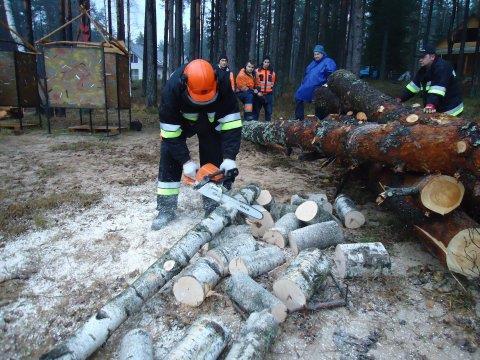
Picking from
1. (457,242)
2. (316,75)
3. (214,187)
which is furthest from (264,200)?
(316,75)

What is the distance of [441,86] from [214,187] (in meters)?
4.03

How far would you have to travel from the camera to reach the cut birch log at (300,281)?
2588 millimetres

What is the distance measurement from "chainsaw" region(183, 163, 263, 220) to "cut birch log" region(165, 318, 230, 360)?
1.27 meters

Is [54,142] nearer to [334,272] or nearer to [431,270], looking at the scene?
[334,272]

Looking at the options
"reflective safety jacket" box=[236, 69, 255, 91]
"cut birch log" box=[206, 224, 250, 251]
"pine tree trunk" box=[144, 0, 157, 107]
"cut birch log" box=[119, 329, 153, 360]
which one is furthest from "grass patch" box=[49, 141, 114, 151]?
"pine tree trunk" box=[144, 0, 157, 107]

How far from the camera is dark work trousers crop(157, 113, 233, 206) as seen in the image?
3916 millimetres

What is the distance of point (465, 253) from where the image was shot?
9.53 feet

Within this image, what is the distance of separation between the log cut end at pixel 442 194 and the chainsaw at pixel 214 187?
151cm

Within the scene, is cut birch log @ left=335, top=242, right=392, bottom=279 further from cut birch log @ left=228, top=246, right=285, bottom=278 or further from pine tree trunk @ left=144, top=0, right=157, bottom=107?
pine tree trunk @ left=144, top=0, right=157, bottom=107

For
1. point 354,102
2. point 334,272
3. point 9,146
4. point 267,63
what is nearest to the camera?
point 334,272

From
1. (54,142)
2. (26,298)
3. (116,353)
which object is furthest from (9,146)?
(116,353)

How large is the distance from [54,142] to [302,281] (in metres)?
7.48

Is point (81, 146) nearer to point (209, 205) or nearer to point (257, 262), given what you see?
point (209, 205)

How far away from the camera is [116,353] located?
229 centimetres
